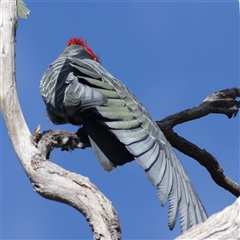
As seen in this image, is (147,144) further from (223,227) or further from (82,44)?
(82,44)

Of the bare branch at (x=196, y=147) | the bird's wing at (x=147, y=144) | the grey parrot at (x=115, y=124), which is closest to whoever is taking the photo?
the bird's wing at (x=147, y=144)

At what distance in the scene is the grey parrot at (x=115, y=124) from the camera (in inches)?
153

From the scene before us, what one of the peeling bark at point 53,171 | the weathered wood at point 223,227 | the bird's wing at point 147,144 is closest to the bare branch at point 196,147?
the bird's wing at point 147,144

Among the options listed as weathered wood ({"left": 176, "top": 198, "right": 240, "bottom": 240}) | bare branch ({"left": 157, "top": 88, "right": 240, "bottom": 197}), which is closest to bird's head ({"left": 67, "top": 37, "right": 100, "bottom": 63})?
bare branch ({"left": 157, "top": 88, "right": 240, "bottom": 197})

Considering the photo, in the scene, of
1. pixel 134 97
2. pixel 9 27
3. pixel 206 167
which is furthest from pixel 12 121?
pixel 206 167

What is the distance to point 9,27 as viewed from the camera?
374 centimetres

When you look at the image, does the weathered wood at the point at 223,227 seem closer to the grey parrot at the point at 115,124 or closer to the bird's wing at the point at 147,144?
the bird's wing at the point at 147,144

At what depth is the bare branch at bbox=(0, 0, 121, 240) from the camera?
3.35 metres

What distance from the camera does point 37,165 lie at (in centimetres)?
367

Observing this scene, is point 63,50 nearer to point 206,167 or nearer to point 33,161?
point 206,167

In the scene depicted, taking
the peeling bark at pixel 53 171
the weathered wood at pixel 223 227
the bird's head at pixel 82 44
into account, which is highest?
the bird's head at pixel 82 44

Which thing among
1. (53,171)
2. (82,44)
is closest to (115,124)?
(53,171)

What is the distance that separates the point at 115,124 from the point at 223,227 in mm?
1524

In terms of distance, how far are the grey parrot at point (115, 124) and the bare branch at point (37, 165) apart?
532 millimetres
